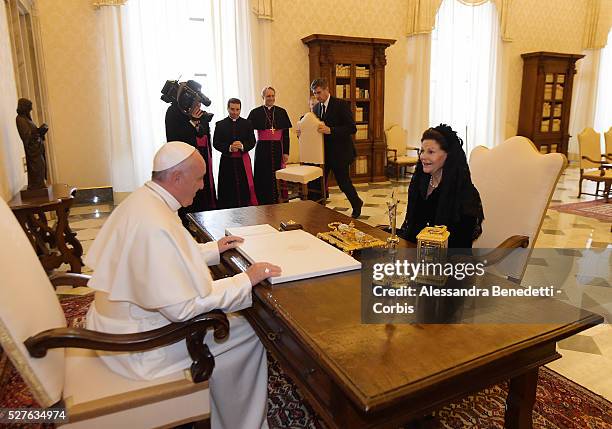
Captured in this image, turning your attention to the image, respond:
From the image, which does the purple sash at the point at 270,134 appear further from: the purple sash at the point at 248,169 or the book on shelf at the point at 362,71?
the book on shelf at the point at 362,71

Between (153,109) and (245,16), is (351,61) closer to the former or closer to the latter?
(245,16)

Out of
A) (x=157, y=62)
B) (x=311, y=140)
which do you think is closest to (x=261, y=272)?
(x=311, y=140)

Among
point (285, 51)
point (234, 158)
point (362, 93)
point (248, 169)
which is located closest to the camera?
point (234, 158)

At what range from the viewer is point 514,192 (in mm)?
2342

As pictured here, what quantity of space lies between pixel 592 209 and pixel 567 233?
154 centimetres

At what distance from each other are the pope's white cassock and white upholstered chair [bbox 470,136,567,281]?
125 centimetres

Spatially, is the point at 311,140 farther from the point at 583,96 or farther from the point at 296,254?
the point at 583,96

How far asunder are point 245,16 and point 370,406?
23.1 ft

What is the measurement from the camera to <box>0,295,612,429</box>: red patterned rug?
1998mm

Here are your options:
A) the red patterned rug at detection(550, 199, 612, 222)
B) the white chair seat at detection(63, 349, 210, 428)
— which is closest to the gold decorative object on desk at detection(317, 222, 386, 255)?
the white chair seat at detection(63, 349, 210, 428)

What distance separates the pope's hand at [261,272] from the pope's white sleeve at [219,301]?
0.02 meters

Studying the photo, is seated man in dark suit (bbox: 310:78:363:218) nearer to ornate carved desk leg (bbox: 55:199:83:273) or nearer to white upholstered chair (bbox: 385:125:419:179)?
white upholstered chair (bbox: 385:125:419:179)

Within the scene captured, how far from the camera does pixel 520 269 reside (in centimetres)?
215

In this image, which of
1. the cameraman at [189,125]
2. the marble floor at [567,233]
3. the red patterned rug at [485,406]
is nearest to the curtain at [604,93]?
the marble floor at [567,233]
